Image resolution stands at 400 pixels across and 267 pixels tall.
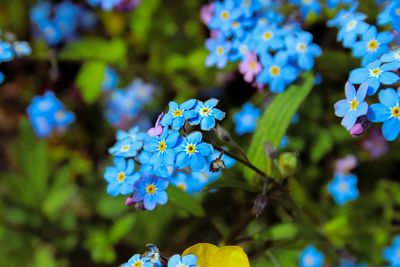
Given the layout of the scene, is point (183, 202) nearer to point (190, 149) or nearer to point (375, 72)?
point (190, 149)

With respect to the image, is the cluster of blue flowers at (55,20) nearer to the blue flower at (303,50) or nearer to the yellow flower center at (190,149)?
the blue flower at (303,50)

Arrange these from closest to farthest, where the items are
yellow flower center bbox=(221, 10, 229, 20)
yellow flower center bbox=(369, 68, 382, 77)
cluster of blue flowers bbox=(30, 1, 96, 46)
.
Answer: yellow flower center bbox=(369, 68, 382, 77) < yellow flower center bbox=(221, 10, 229, 20) < cluster of blue flowers bbox=(30, 1, 96, 46)

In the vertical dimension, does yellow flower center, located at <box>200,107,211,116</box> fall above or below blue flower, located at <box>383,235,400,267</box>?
above

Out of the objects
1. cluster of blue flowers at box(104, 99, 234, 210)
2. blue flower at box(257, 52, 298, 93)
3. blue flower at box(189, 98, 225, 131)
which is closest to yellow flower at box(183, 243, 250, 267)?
cluster of blue flowers at box(104, 99, 234, 210)

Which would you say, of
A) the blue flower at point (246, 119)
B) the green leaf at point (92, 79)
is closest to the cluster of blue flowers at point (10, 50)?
the green leaf at point (92, 79)

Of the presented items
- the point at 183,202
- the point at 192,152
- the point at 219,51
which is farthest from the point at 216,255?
the point at 219,51

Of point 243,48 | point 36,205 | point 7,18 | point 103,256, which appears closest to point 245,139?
point 243,48

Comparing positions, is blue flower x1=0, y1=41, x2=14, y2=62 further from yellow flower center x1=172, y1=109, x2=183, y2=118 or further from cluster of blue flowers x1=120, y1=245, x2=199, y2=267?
cluster of blue flowers x1=120, y1=245, x2=199, y2=267
